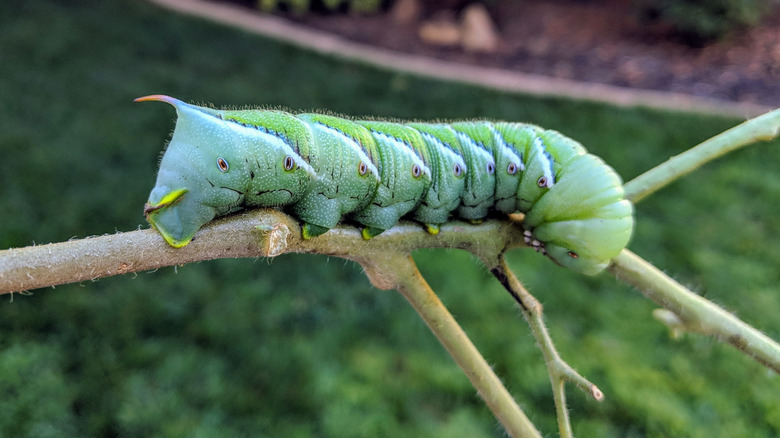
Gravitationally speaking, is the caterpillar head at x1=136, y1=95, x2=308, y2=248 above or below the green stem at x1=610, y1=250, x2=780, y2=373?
above

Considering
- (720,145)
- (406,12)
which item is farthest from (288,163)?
(406,12)

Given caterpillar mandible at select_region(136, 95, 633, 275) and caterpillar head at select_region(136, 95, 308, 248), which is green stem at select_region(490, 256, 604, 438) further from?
caterpillar head at select_region(136, 95, 308, 248)

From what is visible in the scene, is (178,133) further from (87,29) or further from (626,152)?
(87,29)

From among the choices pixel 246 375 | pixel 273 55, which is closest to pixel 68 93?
pixel 273 55

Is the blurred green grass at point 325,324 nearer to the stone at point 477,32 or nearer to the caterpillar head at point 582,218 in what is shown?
the caterpillar head at point 582,218

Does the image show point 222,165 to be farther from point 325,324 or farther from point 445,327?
point 325,324

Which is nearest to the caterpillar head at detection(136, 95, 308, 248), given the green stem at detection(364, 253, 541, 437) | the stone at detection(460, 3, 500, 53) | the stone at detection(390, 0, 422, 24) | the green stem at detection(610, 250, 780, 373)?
the green stem at detection(364, 253, 541, 437)

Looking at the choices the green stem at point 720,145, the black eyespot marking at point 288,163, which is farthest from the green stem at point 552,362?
the black eyespot marking at point 288,163
